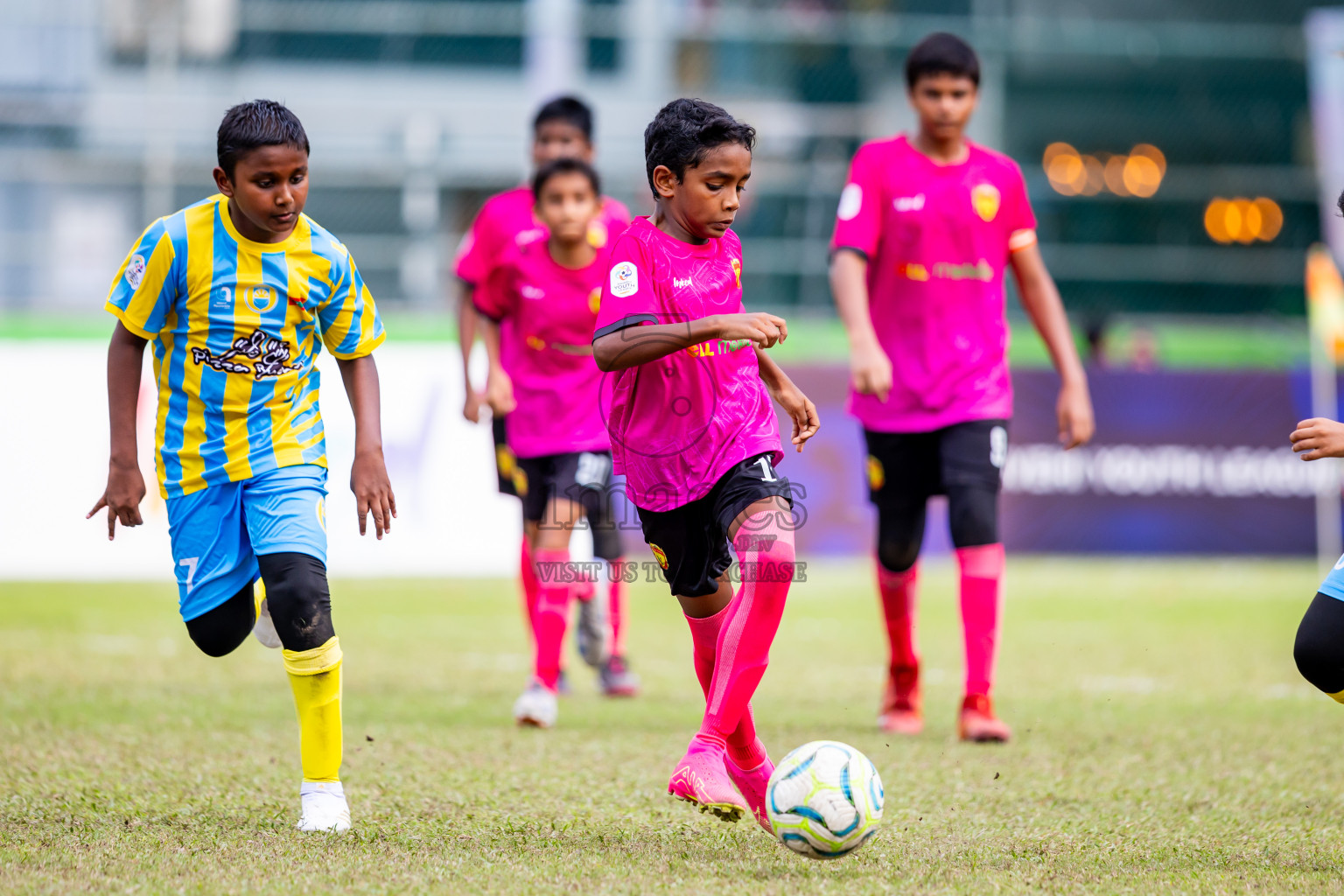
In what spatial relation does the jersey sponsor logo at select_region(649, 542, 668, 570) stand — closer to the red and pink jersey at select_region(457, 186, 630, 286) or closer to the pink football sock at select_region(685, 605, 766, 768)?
the pink football sock at select_region(685, 605, 766, 768)

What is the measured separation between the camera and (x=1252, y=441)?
13070 millimetres

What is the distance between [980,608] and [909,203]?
155 centimetres

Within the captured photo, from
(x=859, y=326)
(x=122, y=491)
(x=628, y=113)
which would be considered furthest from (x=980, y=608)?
(x=628, y=113)

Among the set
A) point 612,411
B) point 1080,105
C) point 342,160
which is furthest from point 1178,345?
point 612,411

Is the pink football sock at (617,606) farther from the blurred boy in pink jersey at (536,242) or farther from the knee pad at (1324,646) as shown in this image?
the knee pad at (1324,646)

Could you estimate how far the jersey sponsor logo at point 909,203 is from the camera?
570 cm

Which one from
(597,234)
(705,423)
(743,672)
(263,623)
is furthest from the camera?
(597,234)

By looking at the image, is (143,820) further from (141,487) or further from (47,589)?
(47,589)

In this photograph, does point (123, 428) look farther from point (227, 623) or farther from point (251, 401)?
point (227, 623)

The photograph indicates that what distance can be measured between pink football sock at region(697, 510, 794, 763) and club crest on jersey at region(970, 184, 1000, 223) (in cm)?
243

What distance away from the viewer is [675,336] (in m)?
3.55

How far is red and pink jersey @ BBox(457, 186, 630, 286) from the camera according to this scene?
21.2ft

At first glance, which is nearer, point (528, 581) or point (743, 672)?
point (743, 672)

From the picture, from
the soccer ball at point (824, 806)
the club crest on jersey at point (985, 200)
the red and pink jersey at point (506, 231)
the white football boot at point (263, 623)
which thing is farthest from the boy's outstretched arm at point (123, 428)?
the club crest on jersey at point (985, 200)
